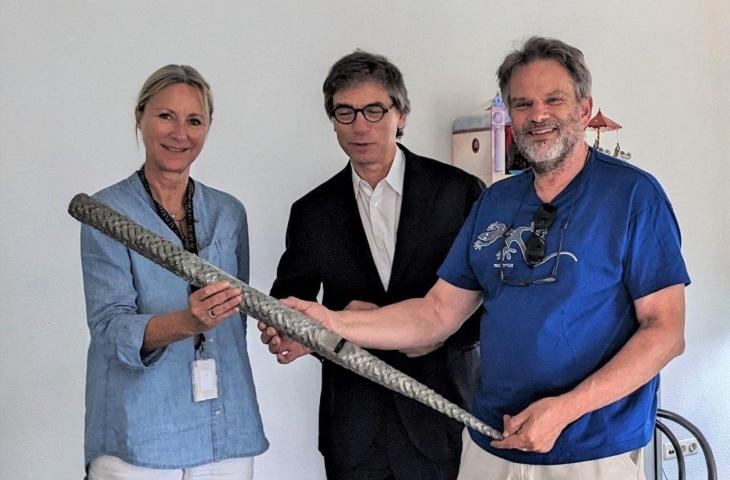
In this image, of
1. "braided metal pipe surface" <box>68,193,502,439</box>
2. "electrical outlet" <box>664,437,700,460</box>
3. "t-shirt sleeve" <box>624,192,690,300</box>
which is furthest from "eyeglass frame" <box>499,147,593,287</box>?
"electrical outlet" <box>664,437,700,460</box>

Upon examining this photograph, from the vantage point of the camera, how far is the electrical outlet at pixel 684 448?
4.14 metres

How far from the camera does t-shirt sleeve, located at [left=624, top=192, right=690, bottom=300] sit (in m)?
1.58

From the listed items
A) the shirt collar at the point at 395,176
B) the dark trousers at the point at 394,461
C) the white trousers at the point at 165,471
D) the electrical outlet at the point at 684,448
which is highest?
the shirt collar at the point at 395,176

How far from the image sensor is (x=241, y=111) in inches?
110

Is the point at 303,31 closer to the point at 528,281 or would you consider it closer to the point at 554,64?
the point at 554,64

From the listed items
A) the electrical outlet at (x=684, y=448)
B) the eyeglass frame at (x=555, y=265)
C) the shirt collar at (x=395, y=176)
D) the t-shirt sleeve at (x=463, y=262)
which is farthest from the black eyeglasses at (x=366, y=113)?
the electrical outlet at (x=684, y=448)

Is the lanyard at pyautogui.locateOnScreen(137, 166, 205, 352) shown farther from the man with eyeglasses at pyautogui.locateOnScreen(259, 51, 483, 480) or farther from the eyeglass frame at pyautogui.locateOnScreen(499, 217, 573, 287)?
the eyeglass frame at pyautogui.locateOnScreen(499, 217, 573, 287)

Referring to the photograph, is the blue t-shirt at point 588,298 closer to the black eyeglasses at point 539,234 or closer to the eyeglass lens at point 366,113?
the black eyeglasses at point 539,234

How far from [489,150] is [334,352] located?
165 cm

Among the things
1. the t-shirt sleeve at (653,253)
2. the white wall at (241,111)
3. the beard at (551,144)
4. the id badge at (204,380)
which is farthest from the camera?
the white wall at (241,111)

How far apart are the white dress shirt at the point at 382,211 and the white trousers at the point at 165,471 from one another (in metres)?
0.60

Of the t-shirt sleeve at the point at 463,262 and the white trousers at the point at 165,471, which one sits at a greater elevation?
the t-shirt sleeve at the point at 463,262

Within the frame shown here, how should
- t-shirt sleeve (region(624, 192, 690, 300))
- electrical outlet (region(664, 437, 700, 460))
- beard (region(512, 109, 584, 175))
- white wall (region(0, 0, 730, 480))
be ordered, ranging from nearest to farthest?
t-shirt sleeve (region(624, 192, 690, 300)), beard (region(512, 109, 584, 175)), white wall (region(0, 0, 730, 480)), electrical outlet (region(664, 437, 700, 460))

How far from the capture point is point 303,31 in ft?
9.53
